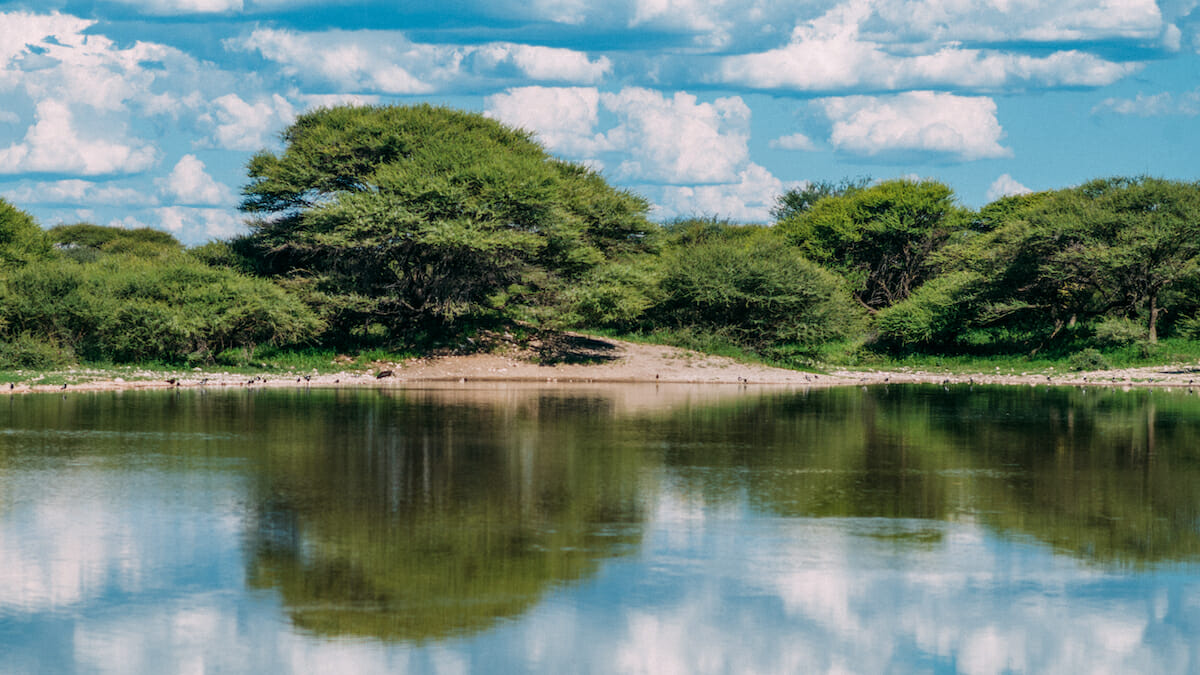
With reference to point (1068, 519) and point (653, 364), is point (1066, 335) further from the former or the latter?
point (1068, 519)

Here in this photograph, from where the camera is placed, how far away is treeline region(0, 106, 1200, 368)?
44344 mm

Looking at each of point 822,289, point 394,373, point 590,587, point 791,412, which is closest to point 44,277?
point 394,373

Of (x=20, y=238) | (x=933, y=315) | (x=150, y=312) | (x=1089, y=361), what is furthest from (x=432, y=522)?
(x=20, y=238)

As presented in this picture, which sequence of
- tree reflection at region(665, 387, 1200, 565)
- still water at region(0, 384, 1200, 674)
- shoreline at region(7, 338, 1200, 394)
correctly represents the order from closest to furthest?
still water at region(0, 384, 1200, 674) → tree reflection at region(665, 387, 1200, 565) → shoreline at region(7, 338, 1200, 394)

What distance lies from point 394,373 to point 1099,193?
37.1 metres

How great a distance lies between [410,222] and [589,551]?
114 feet

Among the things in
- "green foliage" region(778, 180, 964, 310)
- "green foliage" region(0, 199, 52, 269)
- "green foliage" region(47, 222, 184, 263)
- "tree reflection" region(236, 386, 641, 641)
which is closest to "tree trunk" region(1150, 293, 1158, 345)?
"green foliage" region(778, 180, 964, 310)

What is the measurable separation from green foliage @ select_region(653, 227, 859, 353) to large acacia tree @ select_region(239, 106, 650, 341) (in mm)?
4971

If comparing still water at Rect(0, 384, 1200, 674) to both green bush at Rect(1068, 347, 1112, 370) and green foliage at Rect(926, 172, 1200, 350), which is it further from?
green foliage at Rect(926, 172, 1200, 350)

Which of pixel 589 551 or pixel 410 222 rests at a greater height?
pixel 410 222

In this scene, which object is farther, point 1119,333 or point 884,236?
point 884,236

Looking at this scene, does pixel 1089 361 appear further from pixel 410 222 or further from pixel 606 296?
pixel 410 222

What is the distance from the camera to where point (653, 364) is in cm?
4794

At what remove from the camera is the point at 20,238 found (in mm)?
60281
